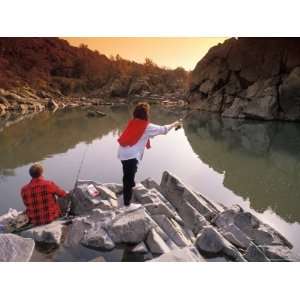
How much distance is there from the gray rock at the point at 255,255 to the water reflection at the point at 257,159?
2.34 metres

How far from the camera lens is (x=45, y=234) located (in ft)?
13.2

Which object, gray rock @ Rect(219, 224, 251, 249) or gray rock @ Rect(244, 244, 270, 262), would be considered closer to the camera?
gray rock @ Rect(244, 244, 270, 262)

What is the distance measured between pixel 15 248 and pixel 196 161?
23.9ft

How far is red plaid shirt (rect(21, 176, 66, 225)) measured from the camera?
4.29 meters

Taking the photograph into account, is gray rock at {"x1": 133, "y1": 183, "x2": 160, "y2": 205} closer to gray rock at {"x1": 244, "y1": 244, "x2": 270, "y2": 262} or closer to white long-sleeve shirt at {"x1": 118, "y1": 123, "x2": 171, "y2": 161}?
white long-sleeve shirt at {"x1": 118, "y1": 123, "x2": 171, "y2": 161}

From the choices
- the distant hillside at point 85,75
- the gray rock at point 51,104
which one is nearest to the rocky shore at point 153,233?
the distant hillside at point 85,75

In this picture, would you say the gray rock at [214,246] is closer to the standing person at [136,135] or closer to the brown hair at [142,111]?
the standing person at [136,135]

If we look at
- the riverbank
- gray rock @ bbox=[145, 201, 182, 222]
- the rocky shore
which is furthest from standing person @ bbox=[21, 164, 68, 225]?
the riverbank

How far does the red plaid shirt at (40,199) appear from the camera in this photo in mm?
4285

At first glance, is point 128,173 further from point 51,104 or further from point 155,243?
point 51,104

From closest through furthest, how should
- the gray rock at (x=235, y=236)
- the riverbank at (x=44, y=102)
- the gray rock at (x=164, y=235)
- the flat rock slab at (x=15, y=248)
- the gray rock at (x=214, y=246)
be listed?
1. the flat rock slab at (x=15, y=248)
2. the gray rock at (x=214, y=246)
3. the gray rock at (x=164, y=235)
4. the gray rock at (x=235, y=236)
5. the riverbank at (x=44, y=102)

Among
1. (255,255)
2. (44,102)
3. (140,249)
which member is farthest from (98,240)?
(44,102)

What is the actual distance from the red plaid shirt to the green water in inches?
59.1
